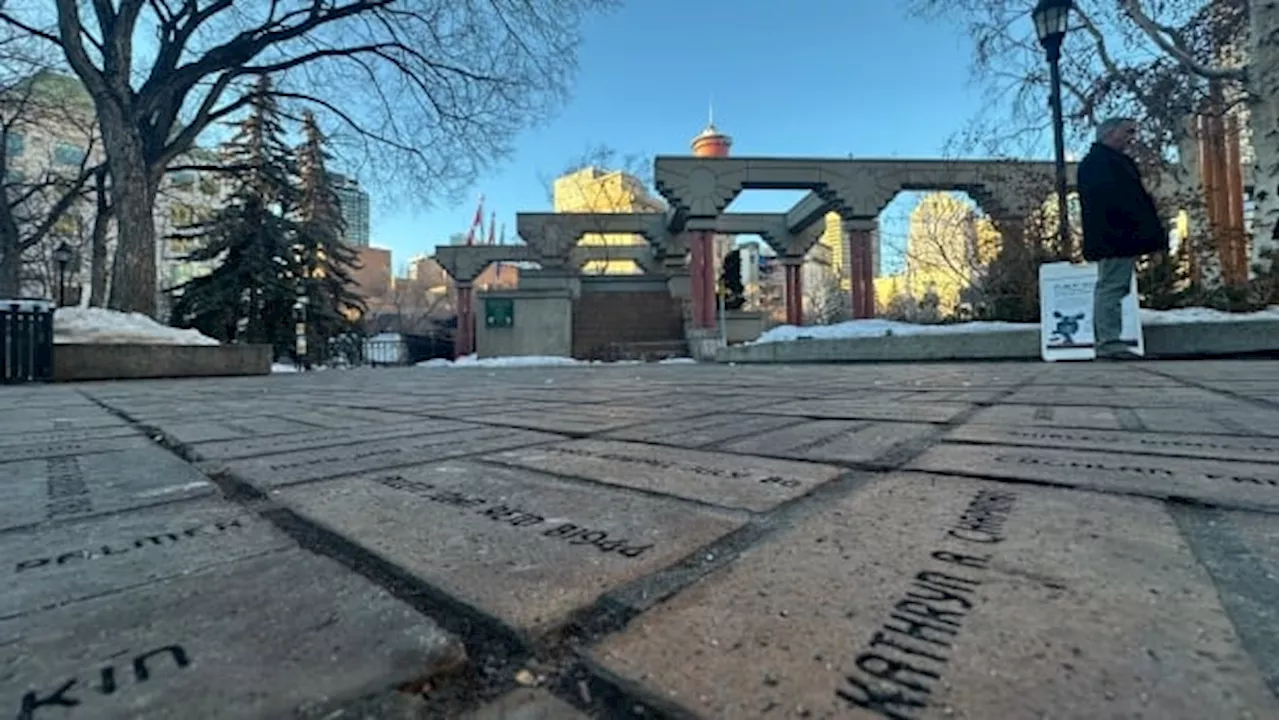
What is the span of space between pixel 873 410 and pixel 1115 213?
3657 millimetres

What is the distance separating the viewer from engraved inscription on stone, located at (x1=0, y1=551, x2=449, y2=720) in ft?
1.64

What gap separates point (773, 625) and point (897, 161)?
1696cm

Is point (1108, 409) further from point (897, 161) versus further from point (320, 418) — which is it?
Answer: point (897, 161)

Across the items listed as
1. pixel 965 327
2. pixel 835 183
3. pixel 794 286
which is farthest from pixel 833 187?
pixel 965 327

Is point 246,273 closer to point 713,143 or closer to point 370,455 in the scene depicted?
point 713,143

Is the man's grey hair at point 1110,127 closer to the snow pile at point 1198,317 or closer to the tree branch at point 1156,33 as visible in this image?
the snow pile at point 1198,317

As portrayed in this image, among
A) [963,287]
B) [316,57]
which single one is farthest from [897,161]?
[316,57]

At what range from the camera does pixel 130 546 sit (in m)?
0.88

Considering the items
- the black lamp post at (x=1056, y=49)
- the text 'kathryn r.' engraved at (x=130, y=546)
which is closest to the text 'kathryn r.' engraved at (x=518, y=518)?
the text 'kathryn r.' engraved at (x=130, y=546)

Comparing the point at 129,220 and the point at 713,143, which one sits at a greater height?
the point at 713,143

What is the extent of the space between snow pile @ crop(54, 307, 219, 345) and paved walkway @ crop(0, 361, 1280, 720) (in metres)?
7.58

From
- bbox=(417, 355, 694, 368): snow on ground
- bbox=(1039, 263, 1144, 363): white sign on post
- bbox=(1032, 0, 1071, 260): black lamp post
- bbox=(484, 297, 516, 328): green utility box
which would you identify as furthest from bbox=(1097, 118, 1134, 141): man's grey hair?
bbox=(484, 297, 516, 328): green utility box

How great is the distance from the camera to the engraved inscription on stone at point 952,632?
48cm

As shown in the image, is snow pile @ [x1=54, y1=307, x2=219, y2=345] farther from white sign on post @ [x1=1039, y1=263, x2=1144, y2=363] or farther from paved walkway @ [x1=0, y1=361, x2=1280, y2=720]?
white sign on post @ [x1=1039, y1=263, x2=1144, y2=363]
